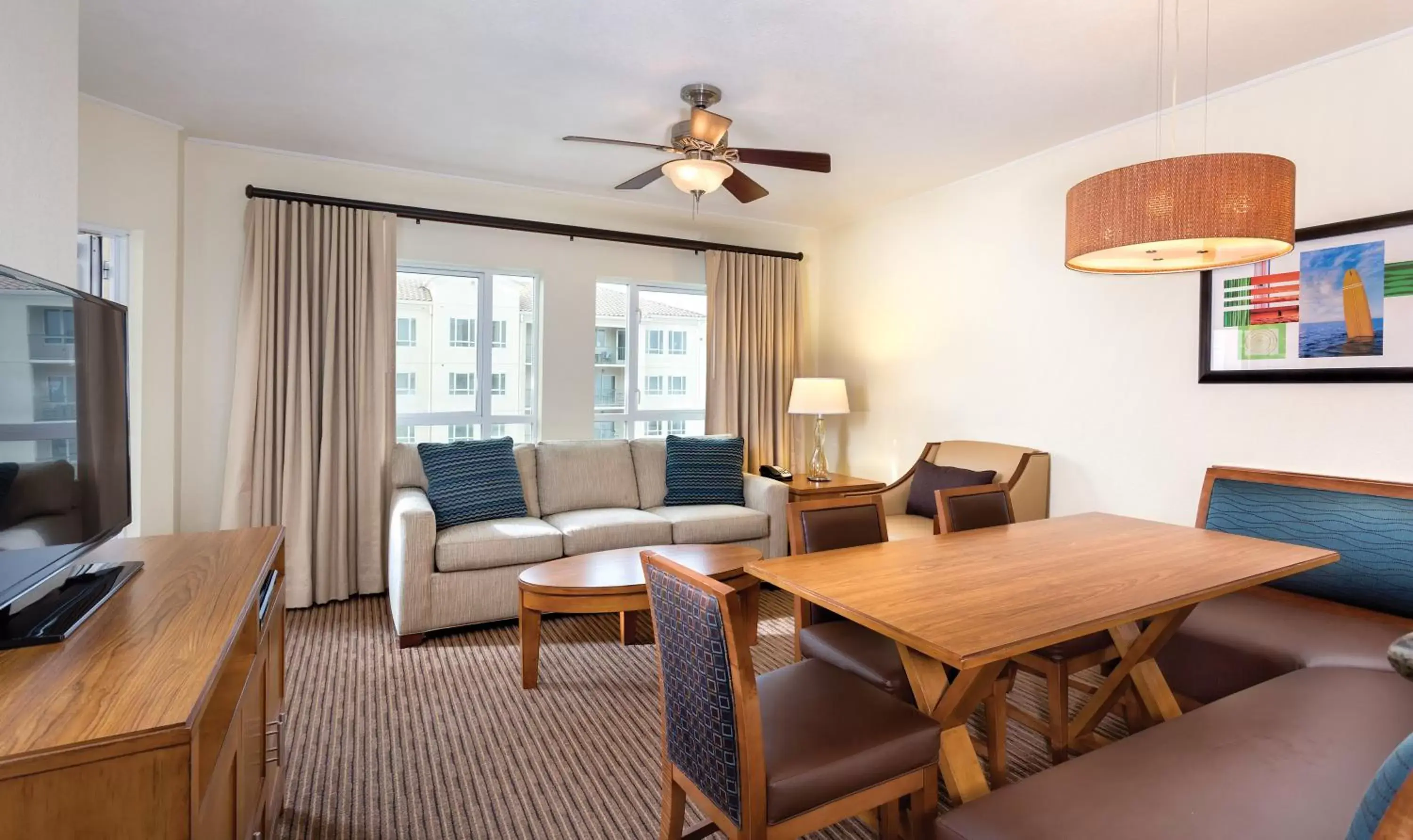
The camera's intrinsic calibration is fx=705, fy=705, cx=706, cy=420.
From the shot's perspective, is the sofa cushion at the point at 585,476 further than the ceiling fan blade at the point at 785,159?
Result: Yes

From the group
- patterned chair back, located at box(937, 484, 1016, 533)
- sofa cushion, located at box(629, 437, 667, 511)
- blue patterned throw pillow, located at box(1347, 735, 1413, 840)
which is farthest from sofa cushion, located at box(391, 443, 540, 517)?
blue patterned throw pillow, located at box(1347, 735, 1413, 840)

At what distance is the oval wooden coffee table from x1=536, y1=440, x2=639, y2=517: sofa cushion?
85 centimetres

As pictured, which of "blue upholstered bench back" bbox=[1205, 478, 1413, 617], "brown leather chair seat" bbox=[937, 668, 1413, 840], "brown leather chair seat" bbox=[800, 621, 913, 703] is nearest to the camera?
"brown leather chair seat" bbox=[937, 668, 1413, 840]

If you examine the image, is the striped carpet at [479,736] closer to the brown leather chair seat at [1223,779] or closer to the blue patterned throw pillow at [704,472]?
the brown leather chair seat at [1223,779]

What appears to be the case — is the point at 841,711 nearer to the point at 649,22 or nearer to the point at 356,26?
the point at 649,22

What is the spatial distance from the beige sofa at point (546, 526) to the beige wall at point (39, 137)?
1767 millimetres

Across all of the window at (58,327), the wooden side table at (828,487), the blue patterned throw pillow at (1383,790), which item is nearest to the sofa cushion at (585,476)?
the wooden side table at (828,487)

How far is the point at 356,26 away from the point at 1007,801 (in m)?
3.07

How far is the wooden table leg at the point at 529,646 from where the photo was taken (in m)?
2.87

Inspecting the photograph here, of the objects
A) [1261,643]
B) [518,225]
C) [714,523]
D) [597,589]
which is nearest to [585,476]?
[714,523]

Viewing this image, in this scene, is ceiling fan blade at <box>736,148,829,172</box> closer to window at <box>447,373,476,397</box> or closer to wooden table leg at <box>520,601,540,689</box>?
wooden table leg at <box>520,601,540,689</box>

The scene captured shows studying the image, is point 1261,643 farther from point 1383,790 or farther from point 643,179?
point 643,179

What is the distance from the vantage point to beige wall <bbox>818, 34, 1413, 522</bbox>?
8.78 ft

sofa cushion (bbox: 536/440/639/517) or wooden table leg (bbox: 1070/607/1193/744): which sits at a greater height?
sofa cushion (bbox: 536/440/639/517)
